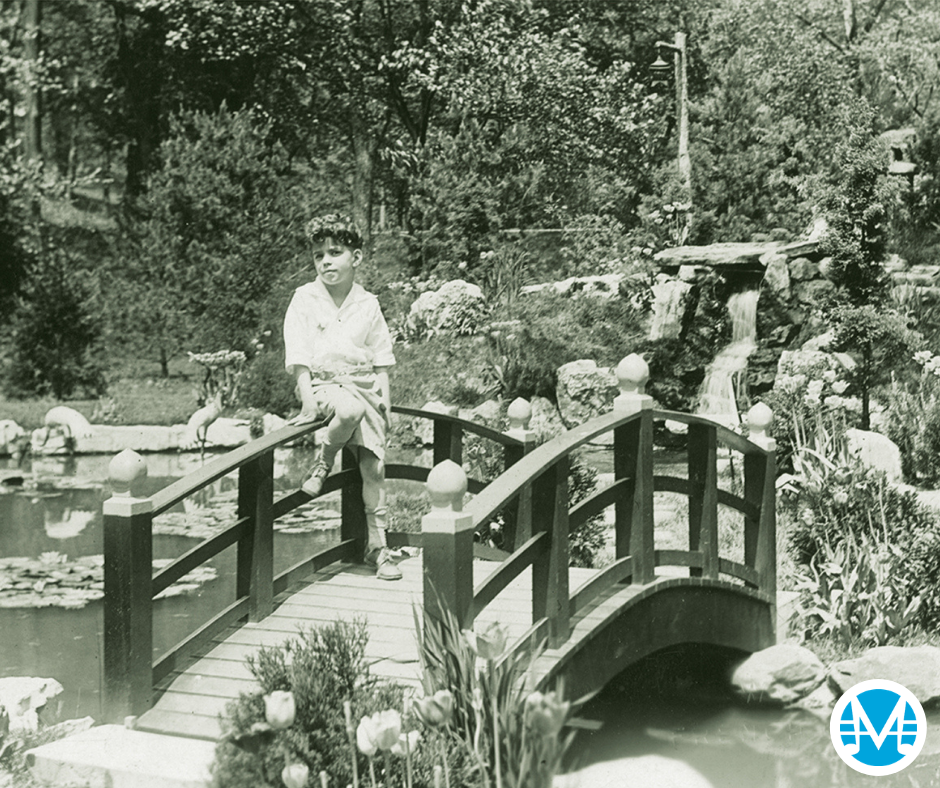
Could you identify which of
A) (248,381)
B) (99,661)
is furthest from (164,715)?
(248,381)

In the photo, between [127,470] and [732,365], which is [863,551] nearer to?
[127,470]

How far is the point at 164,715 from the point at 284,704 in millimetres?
1578

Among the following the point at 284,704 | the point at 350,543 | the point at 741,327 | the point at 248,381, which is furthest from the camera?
the point at 248,381

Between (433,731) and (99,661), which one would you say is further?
(99,661)

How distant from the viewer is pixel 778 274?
12.8m

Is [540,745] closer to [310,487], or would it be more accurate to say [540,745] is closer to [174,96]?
[310,487]

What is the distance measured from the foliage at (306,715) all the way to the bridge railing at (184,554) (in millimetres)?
873

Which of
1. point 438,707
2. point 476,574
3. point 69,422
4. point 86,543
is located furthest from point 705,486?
point 69,422

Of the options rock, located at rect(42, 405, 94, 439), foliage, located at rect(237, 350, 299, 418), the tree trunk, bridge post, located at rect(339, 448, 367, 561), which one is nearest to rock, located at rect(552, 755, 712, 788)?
bridge post, located at rect(339, 448, 367, 561)

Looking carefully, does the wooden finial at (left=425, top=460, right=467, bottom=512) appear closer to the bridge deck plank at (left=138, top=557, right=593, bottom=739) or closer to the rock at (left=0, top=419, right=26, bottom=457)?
the bridge deck plank at (left=138, top=557, right=593, bottom=739)

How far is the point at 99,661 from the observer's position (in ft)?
23.6

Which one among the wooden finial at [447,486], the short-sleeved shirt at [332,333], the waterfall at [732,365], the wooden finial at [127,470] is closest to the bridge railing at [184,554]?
the wooden finial at [127,470]

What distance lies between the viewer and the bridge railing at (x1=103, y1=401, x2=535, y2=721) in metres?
4.58

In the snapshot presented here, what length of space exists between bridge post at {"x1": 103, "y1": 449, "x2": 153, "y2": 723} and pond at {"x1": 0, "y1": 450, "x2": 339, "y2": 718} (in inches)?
62.0
